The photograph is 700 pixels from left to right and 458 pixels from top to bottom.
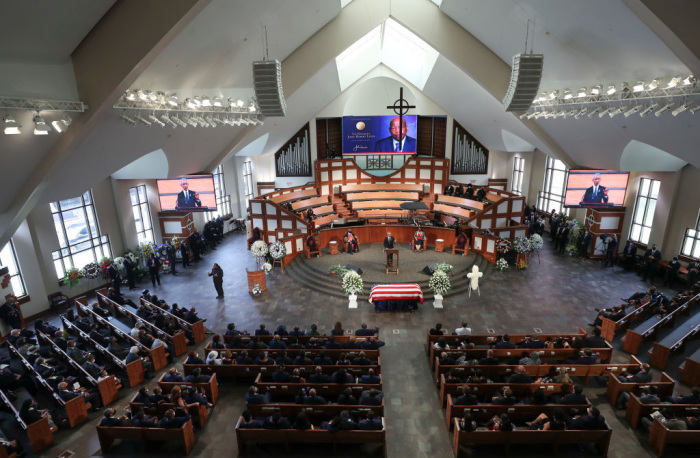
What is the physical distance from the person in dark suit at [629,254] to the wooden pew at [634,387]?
29.0 ft

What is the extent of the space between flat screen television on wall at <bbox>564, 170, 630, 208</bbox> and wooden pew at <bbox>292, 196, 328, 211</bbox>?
11.5 meters

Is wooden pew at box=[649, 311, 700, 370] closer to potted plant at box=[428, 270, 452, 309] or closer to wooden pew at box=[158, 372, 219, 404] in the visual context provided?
potted plant at box=[428, 270, 452, 309]

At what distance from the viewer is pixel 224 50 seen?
10.2 metres

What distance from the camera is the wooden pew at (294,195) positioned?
19.6m

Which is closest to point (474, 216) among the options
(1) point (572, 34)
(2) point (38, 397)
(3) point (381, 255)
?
(3) point (381, 255)

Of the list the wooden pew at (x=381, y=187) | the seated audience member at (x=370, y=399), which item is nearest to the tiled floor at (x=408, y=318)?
the seated audience member at (x=370, y=399)

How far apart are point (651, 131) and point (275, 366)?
1156 centimetres

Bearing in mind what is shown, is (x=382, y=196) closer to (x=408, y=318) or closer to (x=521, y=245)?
(x=521, y=245)

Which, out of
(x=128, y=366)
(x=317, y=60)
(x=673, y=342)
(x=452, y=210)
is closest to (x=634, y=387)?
(x=673, y=342)

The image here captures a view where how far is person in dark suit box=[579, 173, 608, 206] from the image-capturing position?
15.2m

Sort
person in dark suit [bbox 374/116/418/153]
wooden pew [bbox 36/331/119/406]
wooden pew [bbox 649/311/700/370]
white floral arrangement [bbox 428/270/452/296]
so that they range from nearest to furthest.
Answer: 1. wooden pew [bbox 36/331/119/406]
2. wooden pew [bbox 649/311/700/370]
3. white floral arrangement [bbox 428/270/452/296]
4. person in dark suit [bbox 374/116/418/153]

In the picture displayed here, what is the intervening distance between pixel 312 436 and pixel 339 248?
35.5ft

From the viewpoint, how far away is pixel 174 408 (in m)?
7.59

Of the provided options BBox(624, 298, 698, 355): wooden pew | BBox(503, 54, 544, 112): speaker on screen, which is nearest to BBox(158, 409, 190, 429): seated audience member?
BBox(503, 54, 544, 112): speaker on screen
